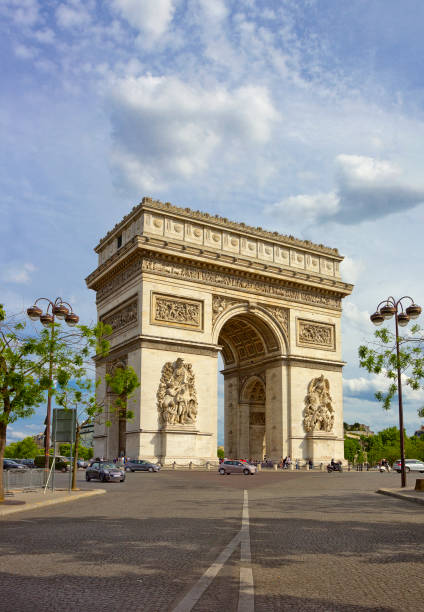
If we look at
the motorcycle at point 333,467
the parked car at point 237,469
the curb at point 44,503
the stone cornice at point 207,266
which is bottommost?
the motorcycle at point 333,467

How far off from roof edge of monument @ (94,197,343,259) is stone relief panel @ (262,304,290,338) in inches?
210

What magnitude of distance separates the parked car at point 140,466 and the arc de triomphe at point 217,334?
1415mm

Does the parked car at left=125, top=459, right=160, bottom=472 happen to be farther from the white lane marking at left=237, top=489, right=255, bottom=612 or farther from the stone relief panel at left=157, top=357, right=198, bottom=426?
the white lane marking at left=237, top=489, right=255, bottom=612

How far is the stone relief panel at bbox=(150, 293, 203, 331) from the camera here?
1651 inches

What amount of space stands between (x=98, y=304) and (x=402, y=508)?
37225 mm

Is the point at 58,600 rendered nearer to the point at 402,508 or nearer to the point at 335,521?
the point at 335,521

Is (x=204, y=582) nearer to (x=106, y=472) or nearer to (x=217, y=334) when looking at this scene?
(x=106, y=472)

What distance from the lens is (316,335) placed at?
2002 inches

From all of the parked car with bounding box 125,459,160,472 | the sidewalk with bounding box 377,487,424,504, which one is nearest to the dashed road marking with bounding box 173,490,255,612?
the sidewalk with bounding box 377,487,424,504

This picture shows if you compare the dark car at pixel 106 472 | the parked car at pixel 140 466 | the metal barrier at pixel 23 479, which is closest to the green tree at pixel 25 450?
the parked car at pixel 140 466

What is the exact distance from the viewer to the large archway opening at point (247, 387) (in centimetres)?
4950

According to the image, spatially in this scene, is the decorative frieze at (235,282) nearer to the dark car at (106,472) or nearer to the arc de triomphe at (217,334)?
the arc de triomphe at (217,334)

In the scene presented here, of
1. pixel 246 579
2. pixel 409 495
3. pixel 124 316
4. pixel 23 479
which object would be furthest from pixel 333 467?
pixel 246 579

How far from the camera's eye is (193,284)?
4416 cm
